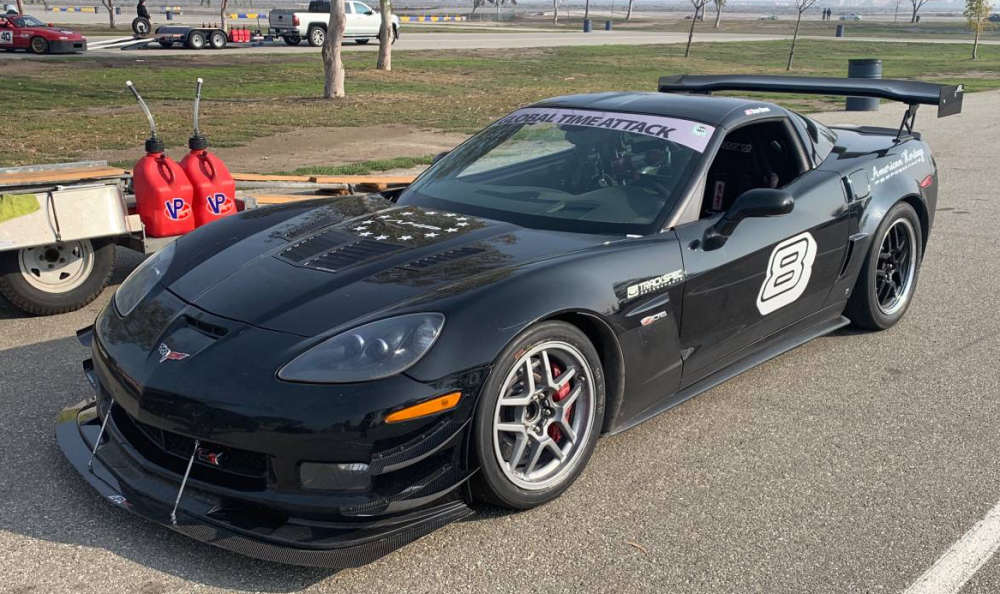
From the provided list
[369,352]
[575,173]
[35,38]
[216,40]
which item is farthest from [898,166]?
[216,40]

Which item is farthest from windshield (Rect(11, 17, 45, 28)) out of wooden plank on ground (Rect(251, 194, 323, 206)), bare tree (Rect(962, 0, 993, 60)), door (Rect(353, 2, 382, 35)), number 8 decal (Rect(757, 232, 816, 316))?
bare tree (Rect(962, 0, 993, 60))

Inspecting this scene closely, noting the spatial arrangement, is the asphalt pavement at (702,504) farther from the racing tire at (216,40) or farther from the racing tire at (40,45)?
the racing tire at (216,40)

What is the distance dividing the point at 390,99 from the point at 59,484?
1586cm

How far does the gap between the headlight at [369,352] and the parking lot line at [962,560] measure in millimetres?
1742

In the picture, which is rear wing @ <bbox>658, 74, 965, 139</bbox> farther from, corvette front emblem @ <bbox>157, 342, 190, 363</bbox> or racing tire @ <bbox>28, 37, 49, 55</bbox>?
racing tire @ <bbox>28, 37, 49, 55</bbox>

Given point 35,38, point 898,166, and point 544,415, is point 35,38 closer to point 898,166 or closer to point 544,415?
point 898,166

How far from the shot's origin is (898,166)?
17.4 feet

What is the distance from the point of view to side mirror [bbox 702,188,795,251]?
390 centimetres

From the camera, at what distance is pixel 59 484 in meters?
3.44

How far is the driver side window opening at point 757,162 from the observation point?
476cm

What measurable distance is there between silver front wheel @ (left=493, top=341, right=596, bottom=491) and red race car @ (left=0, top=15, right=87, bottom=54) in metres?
28.1

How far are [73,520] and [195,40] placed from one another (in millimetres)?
30662

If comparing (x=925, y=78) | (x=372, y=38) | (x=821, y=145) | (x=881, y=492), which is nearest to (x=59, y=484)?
(x=881, y=492)

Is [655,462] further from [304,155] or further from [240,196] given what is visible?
[304,155]
